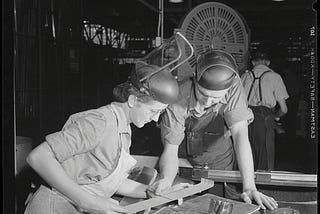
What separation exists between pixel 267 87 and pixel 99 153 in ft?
1.98

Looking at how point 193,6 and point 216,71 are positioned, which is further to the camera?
point 193,6

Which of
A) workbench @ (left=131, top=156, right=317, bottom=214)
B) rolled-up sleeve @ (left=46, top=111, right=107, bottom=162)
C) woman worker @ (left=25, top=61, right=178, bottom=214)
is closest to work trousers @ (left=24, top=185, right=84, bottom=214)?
woman worker @ (left=25, top=61, right=178, bottom=214)

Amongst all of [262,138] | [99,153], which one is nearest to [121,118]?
[99,153]

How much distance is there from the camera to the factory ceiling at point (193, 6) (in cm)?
154

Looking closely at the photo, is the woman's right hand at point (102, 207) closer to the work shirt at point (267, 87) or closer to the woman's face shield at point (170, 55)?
the woman's face shield at point (170, 55)

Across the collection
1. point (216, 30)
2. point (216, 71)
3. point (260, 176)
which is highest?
point (216, 30)

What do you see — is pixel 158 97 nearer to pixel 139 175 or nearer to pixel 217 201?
pixel 139 175

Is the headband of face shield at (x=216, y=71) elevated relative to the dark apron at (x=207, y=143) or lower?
elevated

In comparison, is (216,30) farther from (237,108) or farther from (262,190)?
A: (262,190)

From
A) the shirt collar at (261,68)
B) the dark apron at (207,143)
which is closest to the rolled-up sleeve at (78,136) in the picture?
the dark apron at (207,143)

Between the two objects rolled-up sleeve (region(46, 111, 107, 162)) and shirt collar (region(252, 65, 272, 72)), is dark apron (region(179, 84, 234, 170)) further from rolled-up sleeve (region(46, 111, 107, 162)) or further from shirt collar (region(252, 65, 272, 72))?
rolled-up sleeve (region(46, 111, 107, 162))

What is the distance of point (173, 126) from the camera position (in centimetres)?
159

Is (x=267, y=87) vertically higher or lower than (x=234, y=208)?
higher

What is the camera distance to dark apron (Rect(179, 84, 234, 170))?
5.17ft
